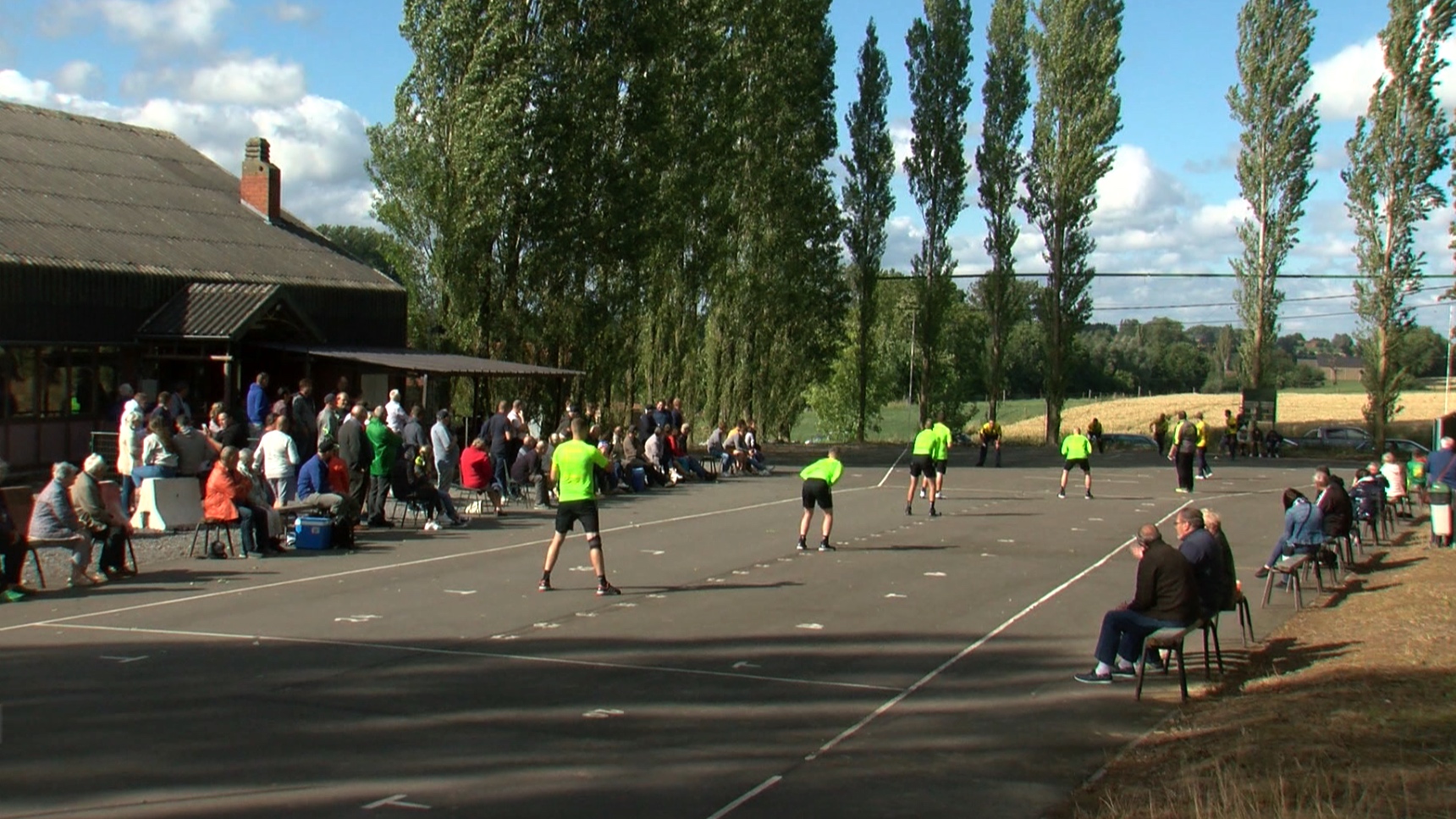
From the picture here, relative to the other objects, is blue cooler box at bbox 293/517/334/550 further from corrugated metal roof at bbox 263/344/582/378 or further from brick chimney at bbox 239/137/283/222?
brick chimney at bbox 239/137/283/222

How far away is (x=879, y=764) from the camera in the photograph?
8.27 meters

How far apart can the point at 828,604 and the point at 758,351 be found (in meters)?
36.9

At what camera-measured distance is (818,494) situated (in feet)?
63.1

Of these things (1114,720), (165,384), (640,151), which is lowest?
(1114,720)

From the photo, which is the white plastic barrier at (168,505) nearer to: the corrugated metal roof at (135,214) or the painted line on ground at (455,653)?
the painted line on ground at (455,653)

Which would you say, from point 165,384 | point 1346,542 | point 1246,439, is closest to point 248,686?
point 1346,542

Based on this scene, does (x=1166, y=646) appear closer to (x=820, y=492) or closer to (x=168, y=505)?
(x=820, y=492)

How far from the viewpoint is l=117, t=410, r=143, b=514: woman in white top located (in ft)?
61.7

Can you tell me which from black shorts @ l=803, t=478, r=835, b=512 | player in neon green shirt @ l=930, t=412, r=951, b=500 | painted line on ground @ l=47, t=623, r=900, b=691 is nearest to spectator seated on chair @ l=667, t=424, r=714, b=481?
player in neon green shirt @ l=930, t=412, r=951, b=500

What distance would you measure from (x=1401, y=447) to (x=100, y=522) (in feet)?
148

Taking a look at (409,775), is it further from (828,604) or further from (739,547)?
(739,547)

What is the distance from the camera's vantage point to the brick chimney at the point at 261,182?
35344 mm

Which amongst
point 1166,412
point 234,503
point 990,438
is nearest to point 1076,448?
point 990,438

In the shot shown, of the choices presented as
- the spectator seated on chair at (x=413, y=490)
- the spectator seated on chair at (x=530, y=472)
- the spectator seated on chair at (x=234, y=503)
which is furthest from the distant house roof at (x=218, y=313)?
the spectator seated on chair at (x=234, y=503)
